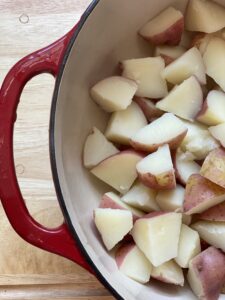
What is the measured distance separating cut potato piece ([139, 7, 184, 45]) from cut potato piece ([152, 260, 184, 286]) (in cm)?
44

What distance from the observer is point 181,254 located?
1062 millimetres

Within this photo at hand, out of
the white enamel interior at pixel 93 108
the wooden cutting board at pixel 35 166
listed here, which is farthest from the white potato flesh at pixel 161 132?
the wooden cutting board at pixel 35 166

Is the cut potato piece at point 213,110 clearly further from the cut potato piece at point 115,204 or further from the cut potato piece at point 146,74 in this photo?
the cut potato piece at point 115,204

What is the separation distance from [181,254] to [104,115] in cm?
31

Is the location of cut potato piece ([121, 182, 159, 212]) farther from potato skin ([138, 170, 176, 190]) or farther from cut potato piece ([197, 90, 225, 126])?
cut potato piece ([197, 90, 225, 126])

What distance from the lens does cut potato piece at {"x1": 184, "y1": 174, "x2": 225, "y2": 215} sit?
1045 millimetres

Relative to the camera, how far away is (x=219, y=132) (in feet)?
3.53

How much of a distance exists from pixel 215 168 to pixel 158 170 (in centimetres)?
10

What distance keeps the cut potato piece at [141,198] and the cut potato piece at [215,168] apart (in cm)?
11

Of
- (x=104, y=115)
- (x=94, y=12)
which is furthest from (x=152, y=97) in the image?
(x=94, y=12)

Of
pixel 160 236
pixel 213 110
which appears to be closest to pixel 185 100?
pixel 213 110

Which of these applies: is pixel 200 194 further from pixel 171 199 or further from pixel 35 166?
pixel 35 166

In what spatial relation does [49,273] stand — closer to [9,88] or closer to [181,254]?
[181,254]

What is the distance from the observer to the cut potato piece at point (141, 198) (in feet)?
3.58
